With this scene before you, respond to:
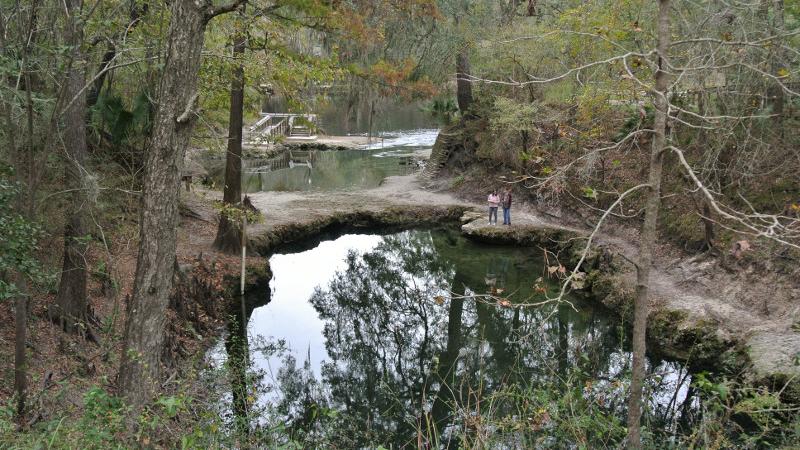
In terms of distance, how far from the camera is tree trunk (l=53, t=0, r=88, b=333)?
338 inches

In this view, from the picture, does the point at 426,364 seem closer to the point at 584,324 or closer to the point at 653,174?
the point at 584,324

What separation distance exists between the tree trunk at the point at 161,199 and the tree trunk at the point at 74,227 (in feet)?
9.05

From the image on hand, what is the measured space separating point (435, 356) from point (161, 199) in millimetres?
4177

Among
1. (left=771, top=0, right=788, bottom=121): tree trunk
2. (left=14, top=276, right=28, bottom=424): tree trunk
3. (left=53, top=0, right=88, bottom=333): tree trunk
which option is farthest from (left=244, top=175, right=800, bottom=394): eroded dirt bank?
(left=53, top=0, right=88, bottom=333): tree trunk

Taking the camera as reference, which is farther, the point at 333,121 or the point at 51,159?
the point at 333,121

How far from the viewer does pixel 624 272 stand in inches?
603

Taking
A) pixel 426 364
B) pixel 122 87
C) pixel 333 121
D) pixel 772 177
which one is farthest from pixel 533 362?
pixel 333 121

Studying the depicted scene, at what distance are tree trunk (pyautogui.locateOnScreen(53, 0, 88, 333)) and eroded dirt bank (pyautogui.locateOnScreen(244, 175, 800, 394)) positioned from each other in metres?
6.90

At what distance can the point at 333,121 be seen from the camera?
51688 millimetres

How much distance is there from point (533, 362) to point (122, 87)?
11284mm

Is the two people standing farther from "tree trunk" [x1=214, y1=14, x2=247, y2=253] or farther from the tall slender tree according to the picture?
the tall slender tree

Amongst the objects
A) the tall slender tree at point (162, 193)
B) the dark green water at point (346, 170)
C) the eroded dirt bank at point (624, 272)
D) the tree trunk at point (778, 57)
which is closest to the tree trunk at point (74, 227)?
the tall slender tree at point (162, 193)

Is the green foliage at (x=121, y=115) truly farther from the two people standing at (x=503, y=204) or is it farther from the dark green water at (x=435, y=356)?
the two people standing at (x=503, y=204)

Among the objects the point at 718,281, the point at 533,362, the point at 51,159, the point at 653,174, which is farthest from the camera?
the point at 718,281
